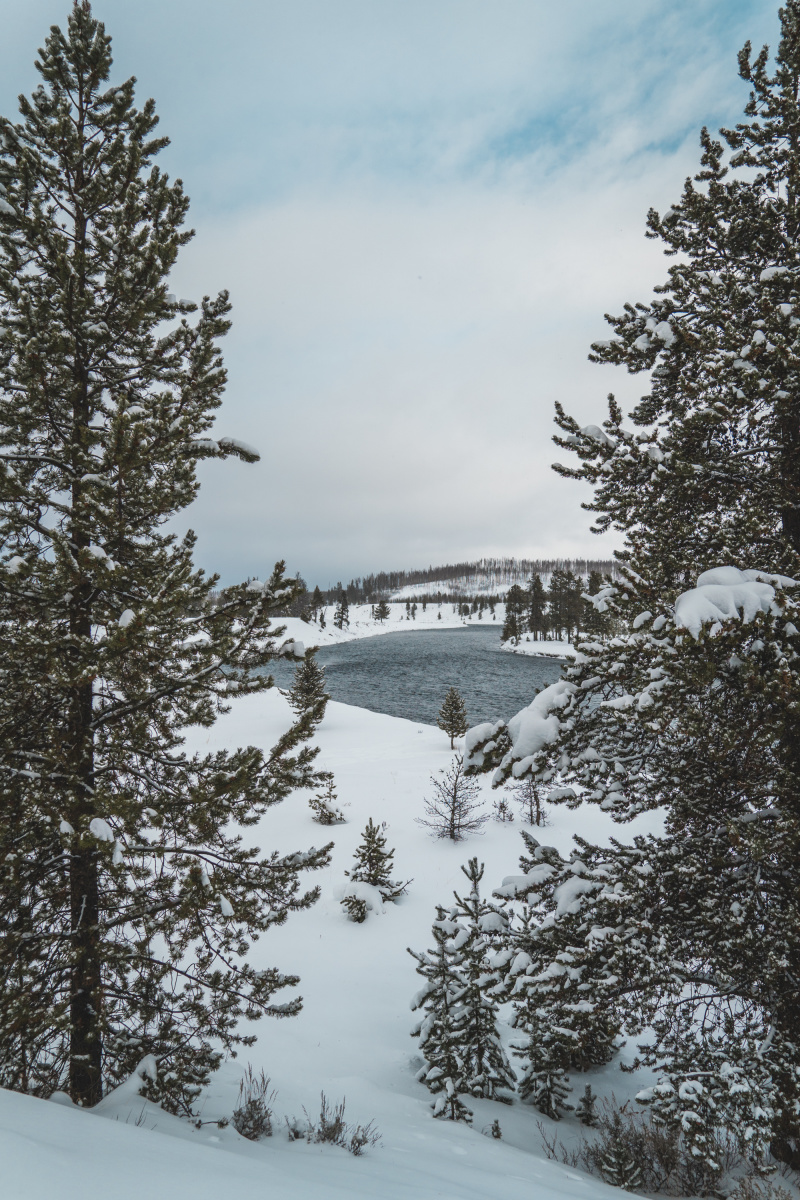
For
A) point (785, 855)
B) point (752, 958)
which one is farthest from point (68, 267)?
point (752, 958)

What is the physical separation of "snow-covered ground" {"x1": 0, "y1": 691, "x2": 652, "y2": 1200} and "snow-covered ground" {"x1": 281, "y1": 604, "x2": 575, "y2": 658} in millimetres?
50651

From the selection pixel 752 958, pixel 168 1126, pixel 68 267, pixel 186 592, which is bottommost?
pixel 168 1126

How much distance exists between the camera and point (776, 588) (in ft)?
12.1

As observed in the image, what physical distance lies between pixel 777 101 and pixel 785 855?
24.7 feet

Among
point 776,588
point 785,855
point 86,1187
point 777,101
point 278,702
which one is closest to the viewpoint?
point 86,1187

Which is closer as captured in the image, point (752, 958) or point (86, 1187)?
point (86, 1187)

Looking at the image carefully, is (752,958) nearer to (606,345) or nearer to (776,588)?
(776,588)

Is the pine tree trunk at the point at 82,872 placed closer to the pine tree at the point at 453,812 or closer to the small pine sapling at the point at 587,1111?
the small pine sapling at the point at 587,1111

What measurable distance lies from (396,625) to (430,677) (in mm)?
87517

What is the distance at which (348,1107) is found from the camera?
20.6 ft

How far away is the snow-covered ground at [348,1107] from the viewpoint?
2.75 metres

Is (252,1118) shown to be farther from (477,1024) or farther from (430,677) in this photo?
(430,677)

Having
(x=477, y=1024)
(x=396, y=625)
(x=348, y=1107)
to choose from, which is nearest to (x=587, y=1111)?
(x=477, y=1024)

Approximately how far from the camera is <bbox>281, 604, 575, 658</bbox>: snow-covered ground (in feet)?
251
